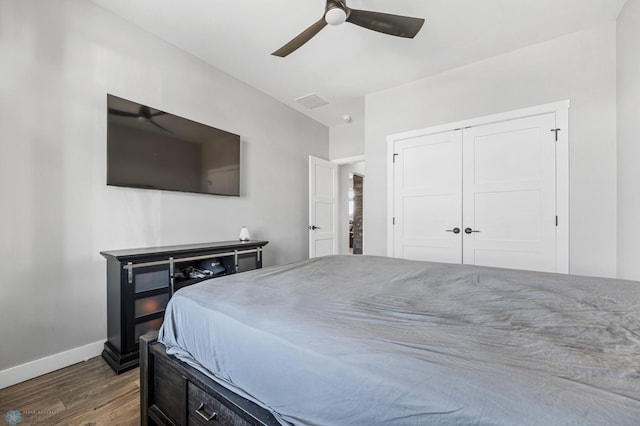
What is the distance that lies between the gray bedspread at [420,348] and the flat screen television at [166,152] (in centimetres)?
172

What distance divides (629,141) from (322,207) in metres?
3.48

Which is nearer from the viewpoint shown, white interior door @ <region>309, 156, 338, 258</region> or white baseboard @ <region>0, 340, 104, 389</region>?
white baseboard @ <region>0, 340, 104, 389</region>

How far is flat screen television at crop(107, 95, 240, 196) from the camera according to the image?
7.69ft

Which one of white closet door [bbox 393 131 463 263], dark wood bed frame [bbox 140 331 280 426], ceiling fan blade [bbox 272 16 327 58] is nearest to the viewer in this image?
dark wood bed frame [bbox 140 331 280 426]

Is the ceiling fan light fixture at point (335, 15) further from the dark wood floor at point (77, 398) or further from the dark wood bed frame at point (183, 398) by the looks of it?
the dark wood floor at point (77, 398)

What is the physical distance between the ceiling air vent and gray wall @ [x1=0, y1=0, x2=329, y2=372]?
54.6 inches

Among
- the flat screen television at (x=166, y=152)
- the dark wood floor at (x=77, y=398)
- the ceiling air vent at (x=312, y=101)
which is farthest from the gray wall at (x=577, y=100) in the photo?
the dark wood floor at (x=77, y=398)

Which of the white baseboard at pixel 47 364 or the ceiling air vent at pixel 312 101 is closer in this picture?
the white baseboard at pixel 47 364

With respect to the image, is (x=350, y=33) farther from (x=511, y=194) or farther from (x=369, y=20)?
(x=511, y=194)

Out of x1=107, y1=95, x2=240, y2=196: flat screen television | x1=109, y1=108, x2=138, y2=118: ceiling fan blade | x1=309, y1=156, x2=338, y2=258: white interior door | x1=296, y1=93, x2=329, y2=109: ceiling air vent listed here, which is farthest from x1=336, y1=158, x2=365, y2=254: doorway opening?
x1=109, y1=108, x2=138, y2=118: ceiling fan blade

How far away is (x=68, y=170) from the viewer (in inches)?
83.7

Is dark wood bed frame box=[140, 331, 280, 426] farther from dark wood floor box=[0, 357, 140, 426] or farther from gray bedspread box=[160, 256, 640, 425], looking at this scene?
dark wood floor box=[0, 357, 140, 426]

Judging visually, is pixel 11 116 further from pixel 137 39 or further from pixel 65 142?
pixel 137 39

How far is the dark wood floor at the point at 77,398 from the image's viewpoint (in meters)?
1.54
